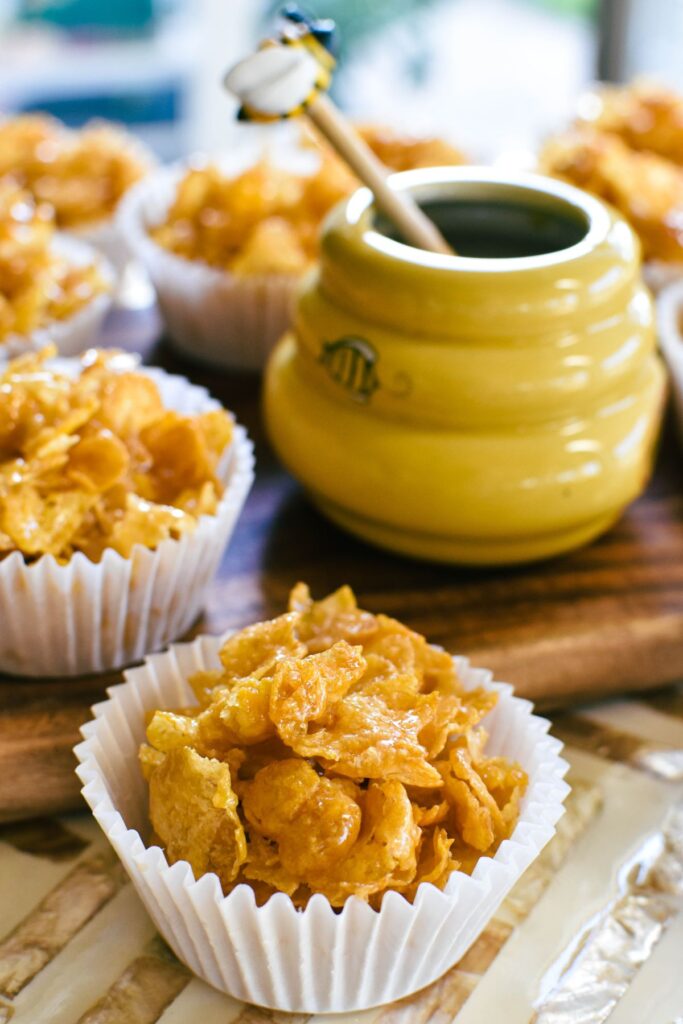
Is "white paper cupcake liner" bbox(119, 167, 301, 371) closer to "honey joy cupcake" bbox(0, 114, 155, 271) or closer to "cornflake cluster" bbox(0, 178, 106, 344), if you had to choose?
"cornflake cluster" bbox(0, 178, 106, 344)

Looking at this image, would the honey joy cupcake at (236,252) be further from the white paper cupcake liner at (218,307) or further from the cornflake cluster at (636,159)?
the cornflake cluster at (636,159)

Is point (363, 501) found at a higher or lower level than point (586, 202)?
lower

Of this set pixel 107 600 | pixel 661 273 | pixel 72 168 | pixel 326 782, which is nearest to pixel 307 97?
pixel 107 600

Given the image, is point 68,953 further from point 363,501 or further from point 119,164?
point 119,164

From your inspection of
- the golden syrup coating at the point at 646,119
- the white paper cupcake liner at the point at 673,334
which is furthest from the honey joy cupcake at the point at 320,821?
the golden syrup coating at the point at 646,119

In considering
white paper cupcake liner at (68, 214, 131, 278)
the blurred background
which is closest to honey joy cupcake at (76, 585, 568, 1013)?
white paper cupcake liner at (68, 214, 131, 278)

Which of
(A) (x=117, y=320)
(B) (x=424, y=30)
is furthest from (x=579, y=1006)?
(B) (x=424, y=30)
